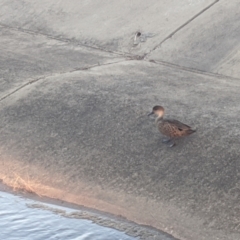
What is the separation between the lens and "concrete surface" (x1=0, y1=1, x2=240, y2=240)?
6855 millimetres

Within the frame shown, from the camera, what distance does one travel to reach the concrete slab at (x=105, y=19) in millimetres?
11484

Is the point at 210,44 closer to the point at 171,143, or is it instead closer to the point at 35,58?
the point at 35,58

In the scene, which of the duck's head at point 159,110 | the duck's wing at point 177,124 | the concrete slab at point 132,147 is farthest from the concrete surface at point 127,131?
the duck's head at point 159,110

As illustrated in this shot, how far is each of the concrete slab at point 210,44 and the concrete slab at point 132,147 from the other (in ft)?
2.51

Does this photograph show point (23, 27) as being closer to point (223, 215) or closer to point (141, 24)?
point (141, 24)

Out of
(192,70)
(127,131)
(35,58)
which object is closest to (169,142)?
(127,131)

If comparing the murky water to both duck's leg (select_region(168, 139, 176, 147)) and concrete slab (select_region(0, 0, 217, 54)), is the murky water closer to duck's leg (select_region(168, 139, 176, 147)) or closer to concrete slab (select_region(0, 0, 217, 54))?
duck's leg (select_region(168, 139, 176, 147))

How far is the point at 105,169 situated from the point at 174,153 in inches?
27.4

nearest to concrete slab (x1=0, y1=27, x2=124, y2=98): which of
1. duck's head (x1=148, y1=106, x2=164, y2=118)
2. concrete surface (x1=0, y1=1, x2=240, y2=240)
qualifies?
concrete surface (x1=0, y1=1, x2=240, y2=240)

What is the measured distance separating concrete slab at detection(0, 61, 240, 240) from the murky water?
27 centimetres

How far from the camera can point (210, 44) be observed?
10883mm

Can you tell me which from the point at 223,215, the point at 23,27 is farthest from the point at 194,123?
the point at 23,27

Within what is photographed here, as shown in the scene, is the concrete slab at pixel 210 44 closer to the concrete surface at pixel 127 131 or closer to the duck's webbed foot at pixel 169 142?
the concrete surface at pixel 127 131

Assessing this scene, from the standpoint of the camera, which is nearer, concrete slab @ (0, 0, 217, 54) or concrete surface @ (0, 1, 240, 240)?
concrete surface @ (0, 1, 240, 240)
